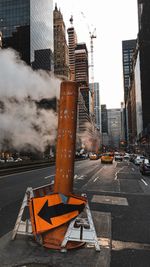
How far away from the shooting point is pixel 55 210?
5.91 m

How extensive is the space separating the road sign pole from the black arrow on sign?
51 cm

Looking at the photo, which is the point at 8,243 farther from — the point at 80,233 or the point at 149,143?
the point at 149,143

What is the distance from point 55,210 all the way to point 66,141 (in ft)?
5.46

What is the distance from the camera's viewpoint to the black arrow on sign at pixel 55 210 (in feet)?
19.2

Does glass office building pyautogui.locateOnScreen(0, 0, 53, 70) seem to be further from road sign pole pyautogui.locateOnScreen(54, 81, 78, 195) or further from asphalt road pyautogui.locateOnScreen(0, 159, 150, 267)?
road sign pole pyautogui.locateOnScreen(54, 81, 78, 195)

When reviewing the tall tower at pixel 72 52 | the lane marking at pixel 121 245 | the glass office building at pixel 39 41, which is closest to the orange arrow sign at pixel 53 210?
the lane marking at pixel 121 245

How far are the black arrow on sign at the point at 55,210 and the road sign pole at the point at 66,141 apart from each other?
Answer: 0.51m

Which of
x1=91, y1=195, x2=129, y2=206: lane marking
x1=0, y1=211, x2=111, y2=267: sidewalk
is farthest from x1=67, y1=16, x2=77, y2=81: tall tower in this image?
x1=0, y1=211, x2=111, y2=267: sidewalk

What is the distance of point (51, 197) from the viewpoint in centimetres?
604

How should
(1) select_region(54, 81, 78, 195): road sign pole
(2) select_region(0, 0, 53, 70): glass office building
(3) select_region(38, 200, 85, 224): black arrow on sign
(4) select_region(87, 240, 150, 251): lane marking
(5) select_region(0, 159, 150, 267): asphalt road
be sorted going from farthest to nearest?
1. (2) select_region(0, 0, 53, 70): glass office building
2. (1) select_region(54, 81, 78, 195): road sign pole
3. (3) select_region(38, 200, 85, 224): black arrow on sign
4. (4) select_region(87, 240, 150, 251): lane marking
5. (5) select_region(0, 159, 150, 267): asphalt road

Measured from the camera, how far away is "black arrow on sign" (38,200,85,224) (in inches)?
230

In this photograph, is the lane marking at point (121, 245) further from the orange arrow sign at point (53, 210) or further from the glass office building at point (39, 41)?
the glass office building at point (39, 41)

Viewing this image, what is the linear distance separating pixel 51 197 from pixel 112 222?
2580mm

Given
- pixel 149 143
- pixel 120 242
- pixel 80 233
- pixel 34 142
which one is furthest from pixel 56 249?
pixel 149 143
